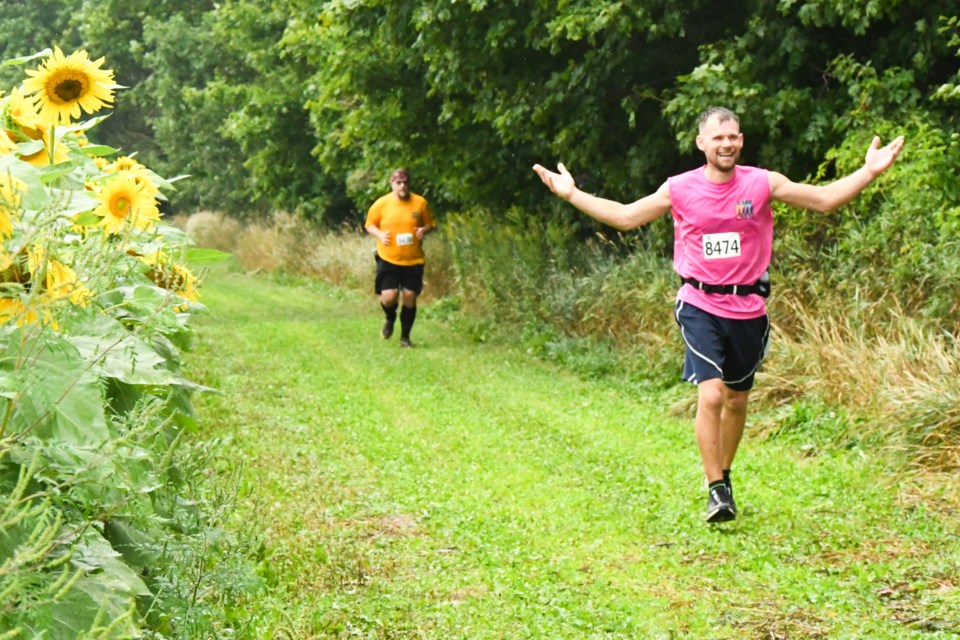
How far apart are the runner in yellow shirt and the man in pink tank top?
8961mm

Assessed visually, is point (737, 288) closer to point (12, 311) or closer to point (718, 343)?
point (718, 343)

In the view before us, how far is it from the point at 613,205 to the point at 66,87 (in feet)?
13.0

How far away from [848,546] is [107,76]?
4.39m

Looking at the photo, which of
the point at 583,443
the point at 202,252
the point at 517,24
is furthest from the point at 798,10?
the point at 202,252

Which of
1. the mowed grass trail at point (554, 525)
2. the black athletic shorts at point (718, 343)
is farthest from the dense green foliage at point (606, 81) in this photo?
the black athletic shorts at point (718, 343)

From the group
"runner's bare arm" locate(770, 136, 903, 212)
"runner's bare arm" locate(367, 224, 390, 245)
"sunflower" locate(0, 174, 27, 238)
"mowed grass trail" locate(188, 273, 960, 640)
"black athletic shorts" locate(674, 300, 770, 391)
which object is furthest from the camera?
"runner's bare arm" locate(367, 224, 390, 245)

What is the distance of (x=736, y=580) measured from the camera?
6230 millimetres

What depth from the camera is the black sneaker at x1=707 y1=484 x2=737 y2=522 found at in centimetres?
720

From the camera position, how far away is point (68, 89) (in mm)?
4152

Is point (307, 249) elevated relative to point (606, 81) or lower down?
lower down

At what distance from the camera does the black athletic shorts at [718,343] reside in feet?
24.1

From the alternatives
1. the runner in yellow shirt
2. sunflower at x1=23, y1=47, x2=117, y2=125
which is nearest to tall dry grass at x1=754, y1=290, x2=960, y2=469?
sunflower at x1=23, y1=47, x2=117, y2=125

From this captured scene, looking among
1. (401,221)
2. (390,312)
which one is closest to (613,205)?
(401,221)

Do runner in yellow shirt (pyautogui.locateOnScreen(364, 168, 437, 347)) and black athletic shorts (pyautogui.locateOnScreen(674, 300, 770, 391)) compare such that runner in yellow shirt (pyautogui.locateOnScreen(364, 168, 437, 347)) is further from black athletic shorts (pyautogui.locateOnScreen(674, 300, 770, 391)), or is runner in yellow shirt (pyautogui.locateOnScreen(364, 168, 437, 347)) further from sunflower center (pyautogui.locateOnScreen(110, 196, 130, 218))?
sunflower center (pyautogui.locateOnScreen(110, 196, 130, 218))
